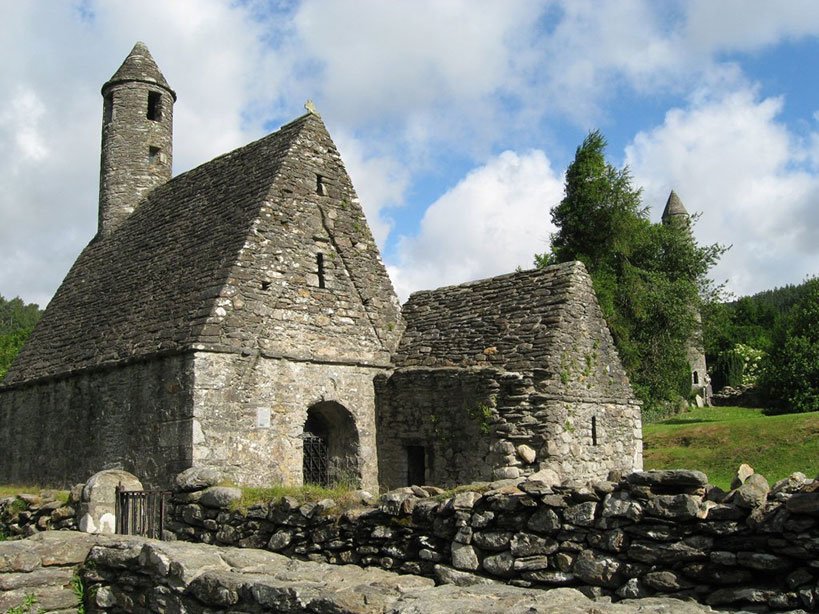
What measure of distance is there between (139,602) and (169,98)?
20.0m

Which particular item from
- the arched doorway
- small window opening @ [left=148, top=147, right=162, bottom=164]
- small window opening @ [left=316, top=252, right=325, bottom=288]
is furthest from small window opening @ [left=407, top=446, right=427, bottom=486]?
small window opening @ [left=148, top=147, right=162, bottom=164]

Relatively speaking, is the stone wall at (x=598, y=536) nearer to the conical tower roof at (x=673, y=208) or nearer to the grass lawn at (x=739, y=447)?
the grass lawn at (x=739, y=447)

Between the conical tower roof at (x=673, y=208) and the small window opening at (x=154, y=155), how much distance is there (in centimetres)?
4413

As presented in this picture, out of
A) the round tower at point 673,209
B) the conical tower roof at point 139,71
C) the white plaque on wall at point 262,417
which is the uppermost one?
the round tower at point 673,209

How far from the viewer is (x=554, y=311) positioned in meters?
14.8

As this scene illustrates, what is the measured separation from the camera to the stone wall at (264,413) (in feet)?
44.3

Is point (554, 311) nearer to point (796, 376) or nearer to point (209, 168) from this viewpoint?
point (209, 168)

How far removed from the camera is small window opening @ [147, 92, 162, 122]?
2414 centimetres

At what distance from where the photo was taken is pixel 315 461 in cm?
1562

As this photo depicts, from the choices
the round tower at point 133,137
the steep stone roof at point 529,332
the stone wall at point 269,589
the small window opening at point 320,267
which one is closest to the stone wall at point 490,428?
the steep stone roof at point 529,332

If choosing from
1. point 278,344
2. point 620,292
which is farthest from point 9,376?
point 620,292

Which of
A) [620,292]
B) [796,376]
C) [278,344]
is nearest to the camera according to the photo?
[278,344]

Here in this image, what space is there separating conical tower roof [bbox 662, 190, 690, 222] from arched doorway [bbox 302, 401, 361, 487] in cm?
4834

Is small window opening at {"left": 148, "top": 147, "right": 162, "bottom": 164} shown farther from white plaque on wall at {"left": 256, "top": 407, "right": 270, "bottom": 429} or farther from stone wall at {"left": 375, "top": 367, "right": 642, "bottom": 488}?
white plaque on wall at {"left": 256, "top": 407, "right": 270, "bottom": 429}
